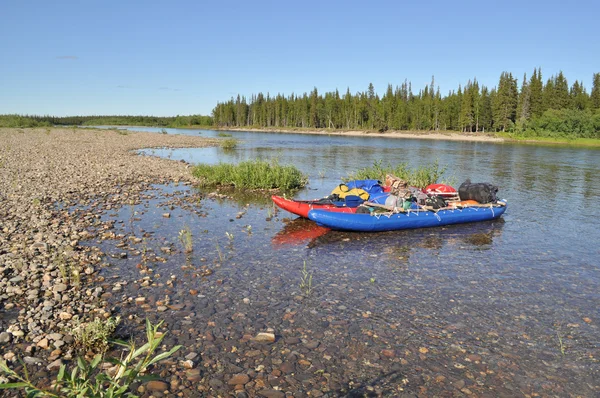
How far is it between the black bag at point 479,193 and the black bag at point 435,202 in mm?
2028

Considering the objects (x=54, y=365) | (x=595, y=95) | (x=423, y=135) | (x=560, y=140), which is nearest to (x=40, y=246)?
(x=54, y=365)

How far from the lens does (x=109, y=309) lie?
8.16 m

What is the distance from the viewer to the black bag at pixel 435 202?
52.7 ft

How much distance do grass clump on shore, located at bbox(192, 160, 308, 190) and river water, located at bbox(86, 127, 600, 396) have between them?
18.2ft

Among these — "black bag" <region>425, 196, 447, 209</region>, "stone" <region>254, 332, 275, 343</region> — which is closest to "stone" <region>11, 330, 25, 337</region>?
"stone" <region>254, 332, 275, 343</region>

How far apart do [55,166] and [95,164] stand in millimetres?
2701

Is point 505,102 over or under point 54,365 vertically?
over

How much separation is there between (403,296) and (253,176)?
1489cm

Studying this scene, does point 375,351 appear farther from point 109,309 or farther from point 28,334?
point 28,334

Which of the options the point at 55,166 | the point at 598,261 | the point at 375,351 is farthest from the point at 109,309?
the point at 55,166

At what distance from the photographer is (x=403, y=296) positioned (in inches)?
378

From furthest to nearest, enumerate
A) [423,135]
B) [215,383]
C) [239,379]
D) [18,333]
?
[423,135] → [18,333] → [239,379] → [215,383]

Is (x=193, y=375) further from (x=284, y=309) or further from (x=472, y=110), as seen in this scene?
(x=472, y=110)

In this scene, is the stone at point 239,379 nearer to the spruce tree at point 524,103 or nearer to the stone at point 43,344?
the stone at point 43,344
